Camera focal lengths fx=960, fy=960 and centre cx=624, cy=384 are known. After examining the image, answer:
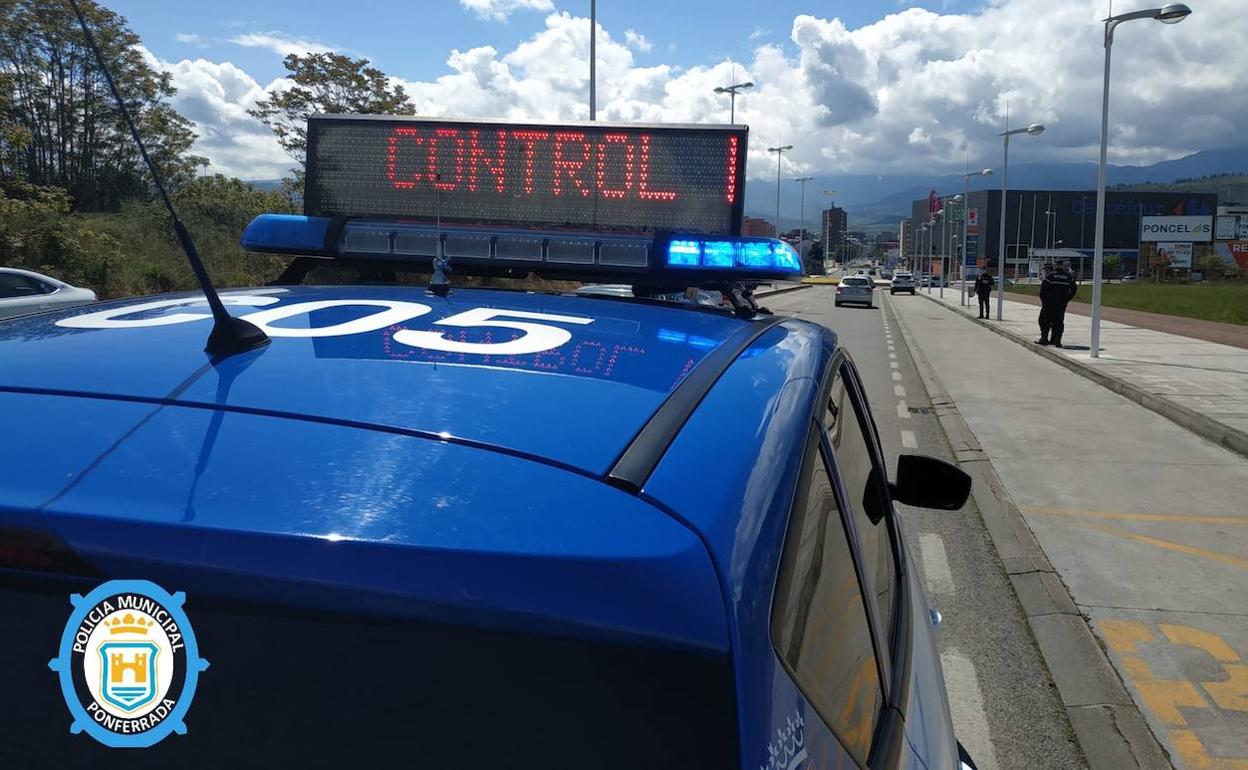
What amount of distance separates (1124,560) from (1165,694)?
6.59ft

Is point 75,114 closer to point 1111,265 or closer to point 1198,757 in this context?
point 1198,757

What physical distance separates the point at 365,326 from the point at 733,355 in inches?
27.0

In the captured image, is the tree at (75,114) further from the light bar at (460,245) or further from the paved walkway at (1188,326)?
the paved walkway at (1188,326)

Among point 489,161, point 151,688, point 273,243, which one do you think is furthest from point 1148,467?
point 151,688

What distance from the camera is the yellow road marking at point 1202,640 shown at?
4496 mm

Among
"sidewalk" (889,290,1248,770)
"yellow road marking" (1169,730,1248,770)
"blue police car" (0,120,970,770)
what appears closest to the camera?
"blue police car" (0,120,970,770)

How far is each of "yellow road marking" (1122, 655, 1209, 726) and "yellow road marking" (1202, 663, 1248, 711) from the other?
0.07m

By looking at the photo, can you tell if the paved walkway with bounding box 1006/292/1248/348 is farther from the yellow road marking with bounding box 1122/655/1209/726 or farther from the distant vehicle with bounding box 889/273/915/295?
the distant vehicle with bounding box 889/273/915/295

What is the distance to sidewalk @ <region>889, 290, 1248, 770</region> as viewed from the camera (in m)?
3.89

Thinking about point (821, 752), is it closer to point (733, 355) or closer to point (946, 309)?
point (733, 355)

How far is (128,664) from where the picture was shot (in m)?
0.93

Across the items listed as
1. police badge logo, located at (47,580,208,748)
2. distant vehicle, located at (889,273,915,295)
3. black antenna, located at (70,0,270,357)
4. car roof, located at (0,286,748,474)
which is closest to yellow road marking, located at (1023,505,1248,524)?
car roof, located at (0,286,748,474)

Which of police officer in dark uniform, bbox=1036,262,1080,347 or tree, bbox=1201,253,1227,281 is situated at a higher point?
tree, bbox=1201,253,1227,281

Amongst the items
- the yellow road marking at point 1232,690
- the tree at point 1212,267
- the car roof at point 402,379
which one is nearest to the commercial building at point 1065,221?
the tree at point 1212,267
